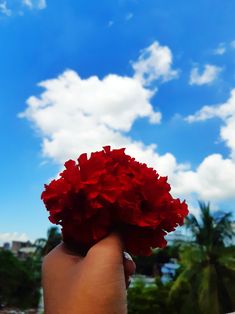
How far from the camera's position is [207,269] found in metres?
16.7

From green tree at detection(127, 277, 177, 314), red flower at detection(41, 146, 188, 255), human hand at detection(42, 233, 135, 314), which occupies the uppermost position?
green tree at detection(127, 277, 177, 314)

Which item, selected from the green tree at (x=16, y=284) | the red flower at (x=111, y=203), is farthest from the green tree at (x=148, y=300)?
the red flower at (x=111, y=203)

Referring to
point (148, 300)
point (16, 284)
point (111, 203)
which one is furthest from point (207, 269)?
point (16, 284)

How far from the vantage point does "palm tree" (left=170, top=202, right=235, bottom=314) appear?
644 inches

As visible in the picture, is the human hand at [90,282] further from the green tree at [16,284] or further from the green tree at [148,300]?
the green tree at [16,284]

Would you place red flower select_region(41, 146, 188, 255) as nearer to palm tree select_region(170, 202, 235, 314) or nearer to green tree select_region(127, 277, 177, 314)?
palm tree select_region(170, 202, 235, 314)

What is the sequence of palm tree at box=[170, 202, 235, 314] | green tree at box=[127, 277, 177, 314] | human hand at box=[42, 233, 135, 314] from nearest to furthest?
human hand at box=[42, 233, 135, 314] < palm tree at box=[170, 202, 235, 314] < green tree at box=[127, 277, 177, 314]

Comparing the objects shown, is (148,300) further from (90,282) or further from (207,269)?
(90,282)

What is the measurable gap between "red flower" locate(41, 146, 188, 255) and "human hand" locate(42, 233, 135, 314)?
0.07 meters

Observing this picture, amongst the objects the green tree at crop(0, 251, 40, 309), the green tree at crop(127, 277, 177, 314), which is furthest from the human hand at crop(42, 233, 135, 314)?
the green tree at crop(0, 251, 40, 309)

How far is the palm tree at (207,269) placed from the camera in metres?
16.4

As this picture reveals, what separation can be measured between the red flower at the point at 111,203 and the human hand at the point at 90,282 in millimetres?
75

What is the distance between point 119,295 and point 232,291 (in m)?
15.7

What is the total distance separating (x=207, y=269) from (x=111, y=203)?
15.4 meters
